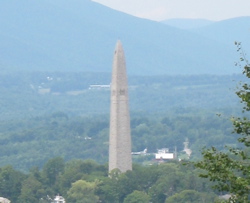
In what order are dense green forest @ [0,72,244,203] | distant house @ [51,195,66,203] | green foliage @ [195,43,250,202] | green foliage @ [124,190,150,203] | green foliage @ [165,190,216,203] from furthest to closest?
1. dense green forest @ [0,72,244,203]
2. distant house @ [51,195,66,203]
3. green foliage @ [124,190,150,203]
4. green foliage @ [165,190,216,203]
5. green foliage @ [195,43,250,202]

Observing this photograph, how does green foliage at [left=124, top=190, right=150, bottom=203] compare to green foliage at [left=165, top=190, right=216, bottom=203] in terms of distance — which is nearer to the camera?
green foliage at [left=165, top=190, right=216, bottom=203]

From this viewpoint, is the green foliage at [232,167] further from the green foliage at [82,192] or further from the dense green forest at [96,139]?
the dense green forest at [96,139]

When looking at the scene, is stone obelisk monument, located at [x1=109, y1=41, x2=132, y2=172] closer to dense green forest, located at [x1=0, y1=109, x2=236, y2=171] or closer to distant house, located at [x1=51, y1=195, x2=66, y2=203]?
distant house, located at [x1=51, y1=195, x2=66, y2=203]

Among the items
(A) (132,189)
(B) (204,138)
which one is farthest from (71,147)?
(A) (132,189)

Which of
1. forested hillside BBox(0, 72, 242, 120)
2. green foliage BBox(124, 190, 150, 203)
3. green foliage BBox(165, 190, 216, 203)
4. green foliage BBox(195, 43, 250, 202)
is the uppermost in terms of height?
green foliage BBox(195, 43, 250, 202)

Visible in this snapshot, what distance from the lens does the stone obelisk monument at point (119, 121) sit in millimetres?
49656

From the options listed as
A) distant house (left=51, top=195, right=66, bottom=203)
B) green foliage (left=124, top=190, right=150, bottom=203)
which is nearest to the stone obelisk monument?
distant house (left=51, top=195, right=66, bottom=203)

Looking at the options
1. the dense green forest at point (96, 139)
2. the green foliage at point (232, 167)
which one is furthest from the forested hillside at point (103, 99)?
the green foliage at point (232, 167)

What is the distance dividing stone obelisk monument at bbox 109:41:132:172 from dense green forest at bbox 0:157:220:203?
19.8 inches

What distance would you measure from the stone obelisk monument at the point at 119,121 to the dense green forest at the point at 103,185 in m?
0.50

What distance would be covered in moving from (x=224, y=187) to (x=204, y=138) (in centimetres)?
8081

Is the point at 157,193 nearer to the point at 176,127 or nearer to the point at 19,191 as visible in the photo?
the point at 19,191

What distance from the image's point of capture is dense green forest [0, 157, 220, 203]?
145 ft

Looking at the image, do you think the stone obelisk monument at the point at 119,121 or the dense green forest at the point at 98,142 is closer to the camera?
the dense green forest at the point at 98,142
